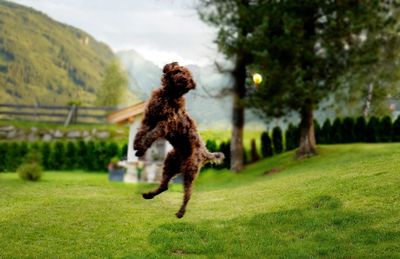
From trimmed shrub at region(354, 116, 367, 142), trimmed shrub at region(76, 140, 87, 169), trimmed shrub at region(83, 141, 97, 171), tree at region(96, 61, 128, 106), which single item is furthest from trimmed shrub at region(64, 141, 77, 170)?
tree at region(96, 61, 128, 106)

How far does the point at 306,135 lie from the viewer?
2264 cm

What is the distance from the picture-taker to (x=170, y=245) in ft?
36.8

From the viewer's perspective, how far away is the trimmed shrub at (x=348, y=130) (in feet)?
81.0

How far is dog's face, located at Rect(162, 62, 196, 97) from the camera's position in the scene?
182cm

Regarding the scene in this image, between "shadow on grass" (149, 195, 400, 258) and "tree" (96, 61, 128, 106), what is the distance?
53511 millimetres

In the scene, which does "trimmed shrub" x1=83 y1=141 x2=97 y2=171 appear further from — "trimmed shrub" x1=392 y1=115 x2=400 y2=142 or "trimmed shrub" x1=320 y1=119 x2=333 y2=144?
"trimmed shrub" x1=392 y1=115 x2=400 y2=142

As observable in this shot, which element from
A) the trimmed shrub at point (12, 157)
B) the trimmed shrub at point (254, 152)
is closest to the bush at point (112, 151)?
the trimmed shrub at point (12, 157)

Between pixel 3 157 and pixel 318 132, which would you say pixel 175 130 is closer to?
pixel 3 157

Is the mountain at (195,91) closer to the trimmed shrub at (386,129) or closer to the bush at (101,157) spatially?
the bush at (101,157)

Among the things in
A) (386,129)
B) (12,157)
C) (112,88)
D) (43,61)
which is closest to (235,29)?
(386,129)

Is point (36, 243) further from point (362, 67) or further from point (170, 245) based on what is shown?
point (362, 67)

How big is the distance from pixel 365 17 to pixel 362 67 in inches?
75.5

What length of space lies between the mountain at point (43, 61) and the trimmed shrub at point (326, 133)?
100 meters

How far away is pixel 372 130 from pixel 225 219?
13.2 metres
